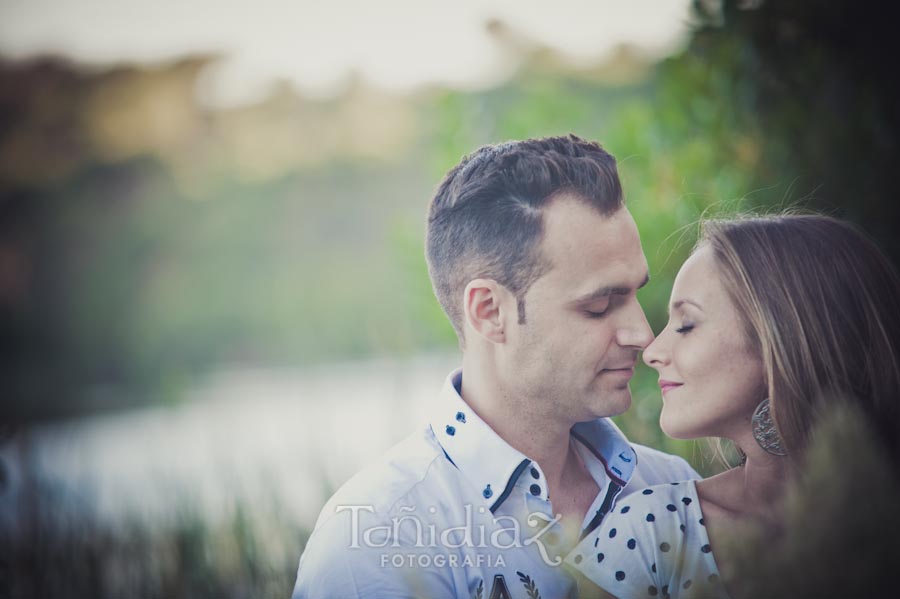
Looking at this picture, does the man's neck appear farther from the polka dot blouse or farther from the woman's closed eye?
the woman's closed eye

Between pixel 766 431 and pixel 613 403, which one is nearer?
pixel 766 431

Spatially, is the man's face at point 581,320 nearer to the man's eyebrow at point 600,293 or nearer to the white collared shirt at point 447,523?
the man's eyebrow at point 600,293

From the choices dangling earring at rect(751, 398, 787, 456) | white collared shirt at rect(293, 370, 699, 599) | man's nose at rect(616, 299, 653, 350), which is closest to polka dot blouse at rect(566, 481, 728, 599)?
white collared shirt at rect(293, 370, 699, 599)

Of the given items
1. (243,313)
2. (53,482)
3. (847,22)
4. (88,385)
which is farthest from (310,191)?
(847,22)

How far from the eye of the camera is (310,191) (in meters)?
3.64

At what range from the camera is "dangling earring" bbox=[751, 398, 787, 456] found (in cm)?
190

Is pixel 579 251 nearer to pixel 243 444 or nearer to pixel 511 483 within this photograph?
pixel 511 483

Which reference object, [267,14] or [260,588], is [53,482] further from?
[267,14]

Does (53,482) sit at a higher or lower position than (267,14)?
lower

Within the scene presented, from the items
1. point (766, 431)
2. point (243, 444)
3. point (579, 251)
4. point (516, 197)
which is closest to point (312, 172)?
point (243, 444)

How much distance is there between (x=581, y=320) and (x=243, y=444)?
2062 millimetres

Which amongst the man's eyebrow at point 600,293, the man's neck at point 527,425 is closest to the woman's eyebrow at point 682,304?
the man's eyebrow at point 600,293

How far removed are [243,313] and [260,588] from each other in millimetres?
1666

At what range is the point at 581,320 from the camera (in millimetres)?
1976
